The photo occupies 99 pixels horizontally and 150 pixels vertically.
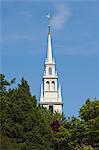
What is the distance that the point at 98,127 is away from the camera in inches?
1403

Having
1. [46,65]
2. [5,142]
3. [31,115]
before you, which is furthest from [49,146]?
[46,65]

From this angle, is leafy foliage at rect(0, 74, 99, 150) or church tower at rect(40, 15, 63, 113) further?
church tower at rect(40, 15, 63, 113)

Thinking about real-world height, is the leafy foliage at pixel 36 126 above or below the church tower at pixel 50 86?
below

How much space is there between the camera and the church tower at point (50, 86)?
8612cm

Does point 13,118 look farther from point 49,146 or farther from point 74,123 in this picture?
point 74,123

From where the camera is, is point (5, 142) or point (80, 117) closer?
point (5, 142)

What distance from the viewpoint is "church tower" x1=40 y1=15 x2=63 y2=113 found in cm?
8612

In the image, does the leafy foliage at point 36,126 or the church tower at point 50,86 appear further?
the church tower at point 50,86

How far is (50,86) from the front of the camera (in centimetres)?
8812

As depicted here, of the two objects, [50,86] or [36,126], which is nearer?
[36,126]

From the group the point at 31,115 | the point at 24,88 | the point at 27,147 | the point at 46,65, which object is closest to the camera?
the point at 27,147

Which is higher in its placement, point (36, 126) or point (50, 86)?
point (50, 86)

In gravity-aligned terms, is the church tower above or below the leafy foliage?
above

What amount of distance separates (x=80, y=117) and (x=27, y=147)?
25.7ft
